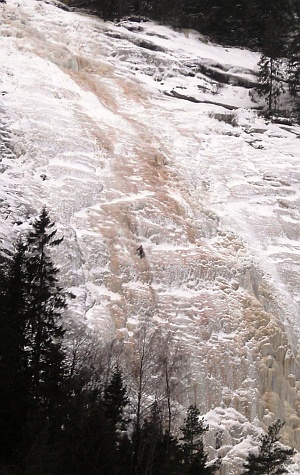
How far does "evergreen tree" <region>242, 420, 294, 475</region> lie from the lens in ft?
69.5

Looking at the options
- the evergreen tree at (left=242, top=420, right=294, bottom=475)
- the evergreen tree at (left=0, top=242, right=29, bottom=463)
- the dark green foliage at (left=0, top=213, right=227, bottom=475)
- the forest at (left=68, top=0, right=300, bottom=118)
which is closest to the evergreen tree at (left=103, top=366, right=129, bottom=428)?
the dark green foliage at (left=0, top=213, right=227, bottom=475)

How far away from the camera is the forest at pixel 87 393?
18.2 m

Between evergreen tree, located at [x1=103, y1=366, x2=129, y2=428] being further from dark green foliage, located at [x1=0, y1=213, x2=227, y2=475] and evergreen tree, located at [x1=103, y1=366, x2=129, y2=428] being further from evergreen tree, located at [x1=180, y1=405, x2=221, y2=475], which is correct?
evergreen tree, located at [x1=180, y1=405, x2=221, y2=475]

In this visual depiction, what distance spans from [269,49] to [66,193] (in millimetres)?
26173

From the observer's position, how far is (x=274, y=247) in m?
30.2

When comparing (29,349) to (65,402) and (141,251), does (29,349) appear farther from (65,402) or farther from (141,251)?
(141,251)

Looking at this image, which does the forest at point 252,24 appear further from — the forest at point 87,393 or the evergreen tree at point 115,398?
the evergreen tree at point 115,398

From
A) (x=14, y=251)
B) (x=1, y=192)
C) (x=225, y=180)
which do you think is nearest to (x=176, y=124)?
(x=225, y=180)

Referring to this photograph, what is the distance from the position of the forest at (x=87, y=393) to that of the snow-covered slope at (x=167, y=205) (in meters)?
0.99

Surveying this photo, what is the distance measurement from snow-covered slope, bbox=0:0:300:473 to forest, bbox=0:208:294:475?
3.23 feet

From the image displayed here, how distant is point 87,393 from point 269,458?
5898 mm

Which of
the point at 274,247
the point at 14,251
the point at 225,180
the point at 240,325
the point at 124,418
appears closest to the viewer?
the point at 124,418

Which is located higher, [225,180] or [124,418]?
[225,180]

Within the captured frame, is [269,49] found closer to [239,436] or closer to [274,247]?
[274,247]
